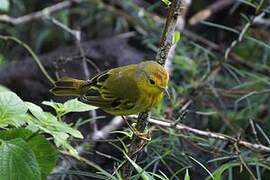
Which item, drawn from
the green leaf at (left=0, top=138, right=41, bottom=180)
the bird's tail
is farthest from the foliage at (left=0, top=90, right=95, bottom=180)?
the bird's tail

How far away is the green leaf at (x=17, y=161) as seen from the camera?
5.09 ft

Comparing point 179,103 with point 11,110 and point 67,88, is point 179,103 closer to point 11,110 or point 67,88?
point 67,88

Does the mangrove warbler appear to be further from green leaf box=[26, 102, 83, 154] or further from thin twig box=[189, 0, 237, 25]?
thin twig box=[189, 0, 237, 25]

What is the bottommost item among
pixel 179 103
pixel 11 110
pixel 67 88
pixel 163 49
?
pixel 179 103

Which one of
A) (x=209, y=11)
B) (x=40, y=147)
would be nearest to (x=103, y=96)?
(x=40, y=147)

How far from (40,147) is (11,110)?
0.59ft

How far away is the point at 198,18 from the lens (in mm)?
4031

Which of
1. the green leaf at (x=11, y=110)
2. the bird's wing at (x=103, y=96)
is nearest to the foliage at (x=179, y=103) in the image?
the green leaf at (x=11, y=110)

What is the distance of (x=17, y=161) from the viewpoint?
1.56m

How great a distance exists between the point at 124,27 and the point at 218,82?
98 centimetres

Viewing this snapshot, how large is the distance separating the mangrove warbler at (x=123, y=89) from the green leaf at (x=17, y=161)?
570 mm

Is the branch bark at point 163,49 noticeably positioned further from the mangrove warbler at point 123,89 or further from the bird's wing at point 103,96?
the bird's wing at point 103,96

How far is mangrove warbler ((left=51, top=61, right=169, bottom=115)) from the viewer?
6.92ft

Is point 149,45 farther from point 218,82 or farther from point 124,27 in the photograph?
point 124,27
